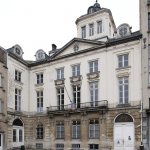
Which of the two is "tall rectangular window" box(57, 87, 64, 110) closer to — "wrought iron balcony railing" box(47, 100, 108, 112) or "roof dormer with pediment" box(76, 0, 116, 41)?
"wrought iron balcony railing" box(47, 100, 108, 112)

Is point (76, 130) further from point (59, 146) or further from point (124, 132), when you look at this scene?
point (124, 132)

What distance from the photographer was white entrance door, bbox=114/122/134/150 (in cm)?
2964

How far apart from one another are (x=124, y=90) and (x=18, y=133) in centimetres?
1393

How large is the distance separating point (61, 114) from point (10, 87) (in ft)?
22.2

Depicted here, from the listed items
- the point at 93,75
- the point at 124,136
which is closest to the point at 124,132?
the point at 124,136

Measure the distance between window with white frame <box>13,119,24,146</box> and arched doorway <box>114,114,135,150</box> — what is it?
12.1 metres

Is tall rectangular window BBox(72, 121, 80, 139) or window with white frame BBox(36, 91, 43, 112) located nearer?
tall rectangular window BBox(72, 121, 80, 139)

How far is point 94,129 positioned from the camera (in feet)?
106

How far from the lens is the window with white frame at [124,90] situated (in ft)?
102

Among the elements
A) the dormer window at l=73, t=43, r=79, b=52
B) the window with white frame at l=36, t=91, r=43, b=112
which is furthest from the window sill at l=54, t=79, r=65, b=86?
the dormer window at l=73, t=43, r=79, b=52

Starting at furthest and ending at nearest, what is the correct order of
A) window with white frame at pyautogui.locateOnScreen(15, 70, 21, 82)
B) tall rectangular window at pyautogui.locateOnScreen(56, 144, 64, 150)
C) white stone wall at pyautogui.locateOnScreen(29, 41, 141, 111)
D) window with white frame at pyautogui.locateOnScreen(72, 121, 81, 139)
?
window with white frame at pyautogui.locateOnScreen(15, 70, 21, 82) < tall rectangular window at pyautogui.locateOnScreen(56, 144, 64, 150) < window with white frame at pyautogui.locateOnScreen(72, 121, 81, 139) < white stone wall at pyautogui.locateOnScreen(29, 41, 141, 111)

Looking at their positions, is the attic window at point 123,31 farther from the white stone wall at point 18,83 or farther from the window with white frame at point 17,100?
the window with white frame at point 17,100

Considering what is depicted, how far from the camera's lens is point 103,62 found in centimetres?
3300

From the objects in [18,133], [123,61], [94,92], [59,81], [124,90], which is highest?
[123,61]
